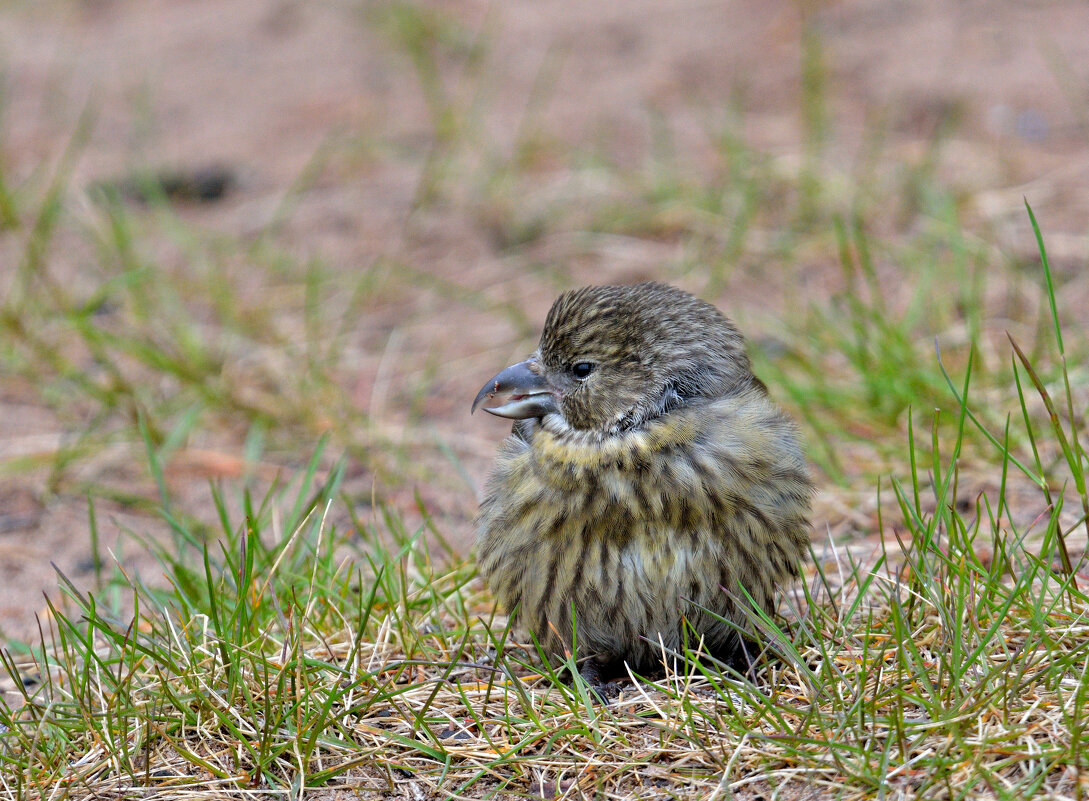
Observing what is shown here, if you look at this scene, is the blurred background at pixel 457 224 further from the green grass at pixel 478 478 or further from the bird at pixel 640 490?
the bird at pixel 640 490

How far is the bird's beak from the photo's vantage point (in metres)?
3.27

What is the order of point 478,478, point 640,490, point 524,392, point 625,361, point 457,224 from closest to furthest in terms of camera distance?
point 640,490 < point 625,361 < point 524,392 < point 478,478 < point 457,224

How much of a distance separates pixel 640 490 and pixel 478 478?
185 cm

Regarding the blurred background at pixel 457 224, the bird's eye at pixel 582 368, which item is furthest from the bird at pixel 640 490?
the blurred background at pixel 457 224

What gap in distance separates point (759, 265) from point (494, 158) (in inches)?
68.4

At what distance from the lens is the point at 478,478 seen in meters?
4.77

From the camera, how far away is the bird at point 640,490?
2971 mm

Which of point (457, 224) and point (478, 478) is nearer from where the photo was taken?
point (478, 478)

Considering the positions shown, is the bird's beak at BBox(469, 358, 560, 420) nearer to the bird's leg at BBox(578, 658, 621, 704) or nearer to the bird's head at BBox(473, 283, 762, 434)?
the bird's head at BBox(473, 283, 762, 434)

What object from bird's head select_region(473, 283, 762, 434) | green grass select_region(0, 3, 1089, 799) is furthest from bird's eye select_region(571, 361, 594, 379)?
green grass select_region(0, 3, 1089, 799)

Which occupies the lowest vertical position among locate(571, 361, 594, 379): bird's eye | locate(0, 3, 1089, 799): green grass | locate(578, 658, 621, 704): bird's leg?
locate(578, 658, 621, 704): bird's leg

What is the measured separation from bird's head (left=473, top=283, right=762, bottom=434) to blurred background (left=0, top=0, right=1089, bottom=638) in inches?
24.1

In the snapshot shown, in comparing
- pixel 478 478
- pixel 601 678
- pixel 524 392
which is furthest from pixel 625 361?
pixel 478 478

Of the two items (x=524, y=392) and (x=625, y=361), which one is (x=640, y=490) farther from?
(x=524, y=392)
